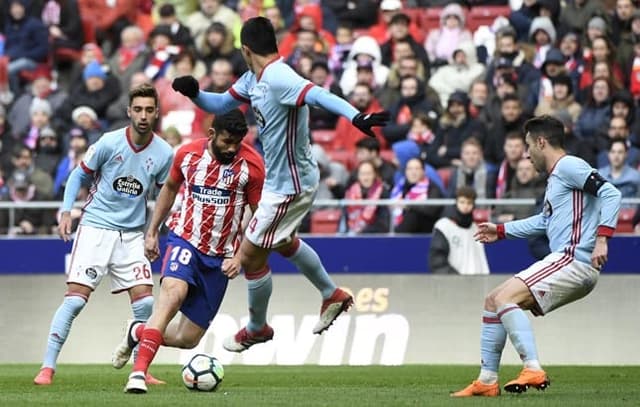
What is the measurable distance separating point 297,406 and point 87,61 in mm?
14744

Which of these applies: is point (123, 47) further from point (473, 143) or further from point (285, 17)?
point (473, 143)

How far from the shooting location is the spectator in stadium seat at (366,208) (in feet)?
66.6

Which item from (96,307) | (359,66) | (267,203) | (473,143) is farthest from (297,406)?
(359,66)

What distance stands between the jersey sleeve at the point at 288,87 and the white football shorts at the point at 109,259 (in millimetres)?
2504

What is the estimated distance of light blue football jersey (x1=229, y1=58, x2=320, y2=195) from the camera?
12.5 meters

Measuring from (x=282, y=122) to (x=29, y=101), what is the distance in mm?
12511

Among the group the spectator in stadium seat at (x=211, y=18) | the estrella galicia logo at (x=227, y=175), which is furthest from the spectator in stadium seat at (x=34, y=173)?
the estrella galicia logo at (x=227, y=175)

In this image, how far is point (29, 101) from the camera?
24.5m

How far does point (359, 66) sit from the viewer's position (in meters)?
22.8

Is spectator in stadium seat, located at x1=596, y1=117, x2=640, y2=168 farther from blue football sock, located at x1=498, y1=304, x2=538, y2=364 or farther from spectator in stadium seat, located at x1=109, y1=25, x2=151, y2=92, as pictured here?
blue football sock, located at x1=498, y1=304, x2=538, y2=364

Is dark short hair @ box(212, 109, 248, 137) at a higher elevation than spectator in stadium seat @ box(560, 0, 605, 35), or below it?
higher

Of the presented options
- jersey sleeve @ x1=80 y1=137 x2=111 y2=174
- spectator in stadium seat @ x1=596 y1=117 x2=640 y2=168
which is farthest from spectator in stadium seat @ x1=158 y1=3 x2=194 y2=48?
jersey sleeve @ x1=80 y1=137 x2=111 y2=174

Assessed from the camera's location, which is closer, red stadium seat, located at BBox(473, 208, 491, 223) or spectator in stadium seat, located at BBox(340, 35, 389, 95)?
red stadium seat, located at BBox(473, 208, 491, 223)

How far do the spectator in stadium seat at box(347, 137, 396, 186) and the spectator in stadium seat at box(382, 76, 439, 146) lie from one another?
0.95 meters
